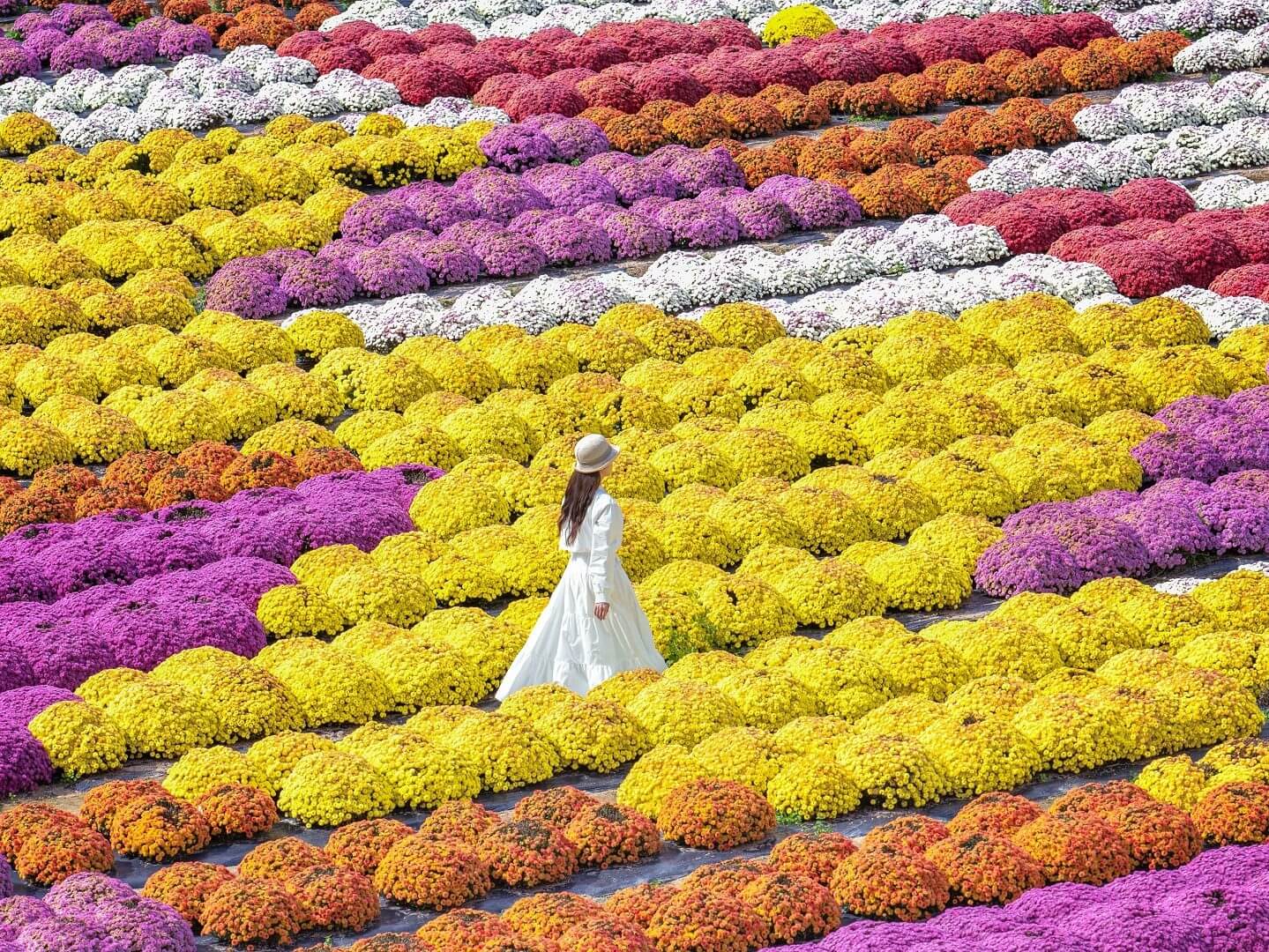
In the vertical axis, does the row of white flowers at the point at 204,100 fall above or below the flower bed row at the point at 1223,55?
above

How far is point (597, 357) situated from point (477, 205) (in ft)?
16.9

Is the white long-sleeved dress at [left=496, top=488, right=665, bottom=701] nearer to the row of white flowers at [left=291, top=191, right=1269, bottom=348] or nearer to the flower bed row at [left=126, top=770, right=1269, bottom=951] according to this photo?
the flower bed row at [left=126, top=770, right=1269, bottom=951]

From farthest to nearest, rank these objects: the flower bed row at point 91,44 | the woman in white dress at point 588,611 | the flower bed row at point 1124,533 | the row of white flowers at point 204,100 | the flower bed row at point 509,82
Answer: the flower bed row at point 91,44, the flower bed row at point 509,82, the row of white flowers at point 204,100, the flower bed row at point 1124,533, the woman in white dress at point 588,611

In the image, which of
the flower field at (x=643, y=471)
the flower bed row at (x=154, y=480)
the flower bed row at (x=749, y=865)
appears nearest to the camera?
the flower bed row at (x=749, y=865)

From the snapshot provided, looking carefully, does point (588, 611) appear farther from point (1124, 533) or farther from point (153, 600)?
point (1124, 533)

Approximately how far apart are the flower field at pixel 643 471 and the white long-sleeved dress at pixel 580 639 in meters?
0.25

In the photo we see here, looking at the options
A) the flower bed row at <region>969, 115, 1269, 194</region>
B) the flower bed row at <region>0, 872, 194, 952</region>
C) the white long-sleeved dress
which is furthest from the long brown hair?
the flower bed row at <region>969, 115, 1269, 194</region>

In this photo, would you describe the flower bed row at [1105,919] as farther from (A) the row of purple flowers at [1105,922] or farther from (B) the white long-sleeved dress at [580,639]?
(B) the white long-sleeved dress at [580,639]

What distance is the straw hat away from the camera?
16.1 m

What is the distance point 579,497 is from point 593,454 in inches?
14.6

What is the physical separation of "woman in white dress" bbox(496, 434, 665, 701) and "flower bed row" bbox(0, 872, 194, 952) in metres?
4.30

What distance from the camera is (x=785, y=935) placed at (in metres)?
12.9

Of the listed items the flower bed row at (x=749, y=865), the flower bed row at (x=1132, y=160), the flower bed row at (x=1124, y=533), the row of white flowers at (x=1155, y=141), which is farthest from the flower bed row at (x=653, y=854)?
the row of white flowers at (x=1155, y=141)

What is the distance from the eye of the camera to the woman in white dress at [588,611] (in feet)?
53.1
